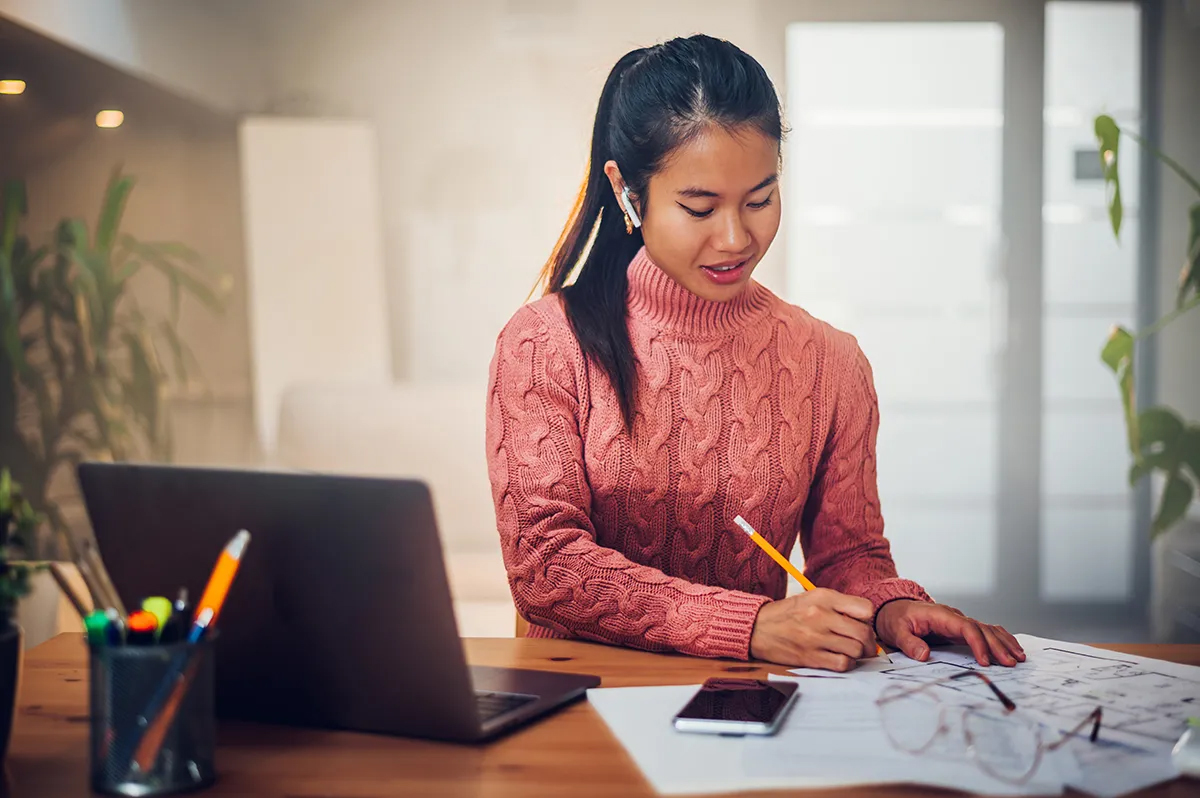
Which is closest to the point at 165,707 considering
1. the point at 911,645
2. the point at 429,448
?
the point at 911,645

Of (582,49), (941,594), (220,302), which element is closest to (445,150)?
(582,49)

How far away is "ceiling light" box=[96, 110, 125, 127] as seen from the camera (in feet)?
10.8

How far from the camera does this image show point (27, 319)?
3.12 metres

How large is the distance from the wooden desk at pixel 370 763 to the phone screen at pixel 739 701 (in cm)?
7

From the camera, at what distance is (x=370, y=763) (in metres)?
0.77

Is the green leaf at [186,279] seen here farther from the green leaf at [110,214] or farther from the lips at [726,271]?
the lips at [726,271]

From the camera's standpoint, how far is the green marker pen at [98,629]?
0.71 m

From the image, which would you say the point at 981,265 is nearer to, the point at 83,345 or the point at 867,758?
the point at 83,345

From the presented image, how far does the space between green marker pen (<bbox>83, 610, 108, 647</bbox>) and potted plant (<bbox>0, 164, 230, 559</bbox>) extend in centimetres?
254

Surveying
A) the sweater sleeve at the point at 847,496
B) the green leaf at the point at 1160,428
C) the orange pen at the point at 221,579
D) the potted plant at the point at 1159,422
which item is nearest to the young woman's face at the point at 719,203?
the sweater sleeve at the point at 847,496

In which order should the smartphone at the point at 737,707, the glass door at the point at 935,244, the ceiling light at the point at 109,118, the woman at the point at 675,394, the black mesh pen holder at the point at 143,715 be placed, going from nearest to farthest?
the black mesh pen holder at the point at 143,715, the smartphone at the point at 737,707, the woman at the point at 675,394, the ceiling light at the point at 109,118, the glass door at the point at 935,244

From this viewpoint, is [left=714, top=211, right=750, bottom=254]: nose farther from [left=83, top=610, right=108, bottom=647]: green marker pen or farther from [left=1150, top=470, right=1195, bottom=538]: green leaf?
[left=1150, top=470, right=1195, bottom=538]: green leaf

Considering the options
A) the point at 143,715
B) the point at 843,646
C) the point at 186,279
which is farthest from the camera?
the point at 186,279

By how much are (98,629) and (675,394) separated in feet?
2.73
